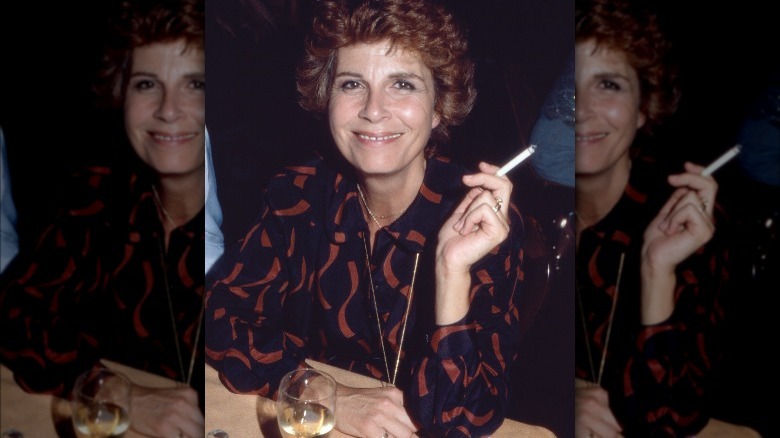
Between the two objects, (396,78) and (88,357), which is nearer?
(396,78)

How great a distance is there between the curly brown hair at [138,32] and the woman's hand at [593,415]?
49.2 inches

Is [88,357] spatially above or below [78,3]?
below

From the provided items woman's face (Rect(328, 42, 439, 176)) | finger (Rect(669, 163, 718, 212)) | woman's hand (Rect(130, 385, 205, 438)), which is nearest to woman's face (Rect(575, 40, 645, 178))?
finger (Rect(669, 163, 718, 212))

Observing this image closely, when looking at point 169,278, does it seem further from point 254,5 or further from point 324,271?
point 254,5

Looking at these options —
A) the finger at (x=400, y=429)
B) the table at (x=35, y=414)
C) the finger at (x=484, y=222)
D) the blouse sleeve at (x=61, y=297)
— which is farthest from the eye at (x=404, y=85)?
the table at (x=35, y=414)

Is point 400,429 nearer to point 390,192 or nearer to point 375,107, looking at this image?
point 390,192

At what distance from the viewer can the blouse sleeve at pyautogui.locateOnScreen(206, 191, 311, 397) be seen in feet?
5.99

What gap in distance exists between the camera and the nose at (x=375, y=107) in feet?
5.52

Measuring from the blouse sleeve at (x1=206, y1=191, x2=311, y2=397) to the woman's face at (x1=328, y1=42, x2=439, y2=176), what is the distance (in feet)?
0.91

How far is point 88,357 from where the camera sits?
203cm

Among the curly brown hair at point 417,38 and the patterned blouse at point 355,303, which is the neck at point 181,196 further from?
the curly brown hair at point 417,38

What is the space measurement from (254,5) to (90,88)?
0.51m

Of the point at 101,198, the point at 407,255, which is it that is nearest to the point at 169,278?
the point at 101,198

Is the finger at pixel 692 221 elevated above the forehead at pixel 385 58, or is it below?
below
